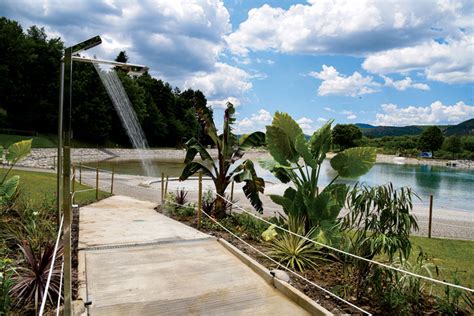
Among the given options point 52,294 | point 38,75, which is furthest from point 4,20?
point 52,294

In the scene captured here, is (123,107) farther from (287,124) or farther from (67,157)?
(67,157)

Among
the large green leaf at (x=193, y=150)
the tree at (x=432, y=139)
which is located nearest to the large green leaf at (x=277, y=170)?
the large green leaf at (x=193, y=150)

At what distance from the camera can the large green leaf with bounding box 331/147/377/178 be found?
729cm

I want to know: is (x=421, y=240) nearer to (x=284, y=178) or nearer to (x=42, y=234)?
(x=284, y=178)

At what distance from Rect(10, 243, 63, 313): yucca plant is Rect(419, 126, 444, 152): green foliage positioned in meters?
106

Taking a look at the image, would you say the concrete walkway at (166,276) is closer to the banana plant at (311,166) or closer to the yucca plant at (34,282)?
the yucca plant at (34,282)

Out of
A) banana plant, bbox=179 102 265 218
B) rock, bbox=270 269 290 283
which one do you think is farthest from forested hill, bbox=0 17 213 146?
rock, bbox=270 269 290 283

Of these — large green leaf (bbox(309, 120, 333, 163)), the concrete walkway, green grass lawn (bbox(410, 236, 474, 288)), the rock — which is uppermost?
large green leaf (bbox(309, 120, 333, 163))

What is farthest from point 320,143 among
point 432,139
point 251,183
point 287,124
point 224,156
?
point 432,139

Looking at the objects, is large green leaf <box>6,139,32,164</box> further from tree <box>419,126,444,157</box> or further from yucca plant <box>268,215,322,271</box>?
tree <box>419,126,444,157</box>

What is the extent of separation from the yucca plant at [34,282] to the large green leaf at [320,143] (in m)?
5.16

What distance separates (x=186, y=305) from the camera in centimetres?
444

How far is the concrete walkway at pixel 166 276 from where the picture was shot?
173 inches

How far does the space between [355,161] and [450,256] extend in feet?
10.0
